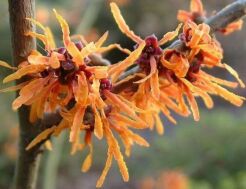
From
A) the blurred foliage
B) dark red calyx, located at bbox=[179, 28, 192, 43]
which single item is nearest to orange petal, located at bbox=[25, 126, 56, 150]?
dark red calyx, located at bbox=[179, 28, 192, 43]

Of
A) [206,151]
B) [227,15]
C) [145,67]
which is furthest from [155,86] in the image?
[206,151]

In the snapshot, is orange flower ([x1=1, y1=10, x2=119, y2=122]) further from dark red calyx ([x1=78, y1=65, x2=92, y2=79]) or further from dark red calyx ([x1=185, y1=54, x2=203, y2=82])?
dark red calyx ([x1=185, y1=54, x2=203, y2=82])

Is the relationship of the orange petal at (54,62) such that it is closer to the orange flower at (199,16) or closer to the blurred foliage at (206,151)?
the orange flower at (199,16)

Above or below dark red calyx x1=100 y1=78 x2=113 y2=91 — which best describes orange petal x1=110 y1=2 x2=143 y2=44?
above

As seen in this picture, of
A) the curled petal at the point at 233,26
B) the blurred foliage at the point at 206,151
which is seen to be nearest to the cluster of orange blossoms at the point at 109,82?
the curled petal at the point at 233,26

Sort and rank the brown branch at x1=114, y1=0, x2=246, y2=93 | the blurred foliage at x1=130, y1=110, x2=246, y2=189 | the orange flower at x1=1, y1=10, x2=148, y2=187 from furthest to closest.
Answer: the blurred foliage at x1=130, y1=110, x2=246, y2=189, the brown branch at x1=114, y1=0, x2=246, y2=93, the orange flower at x1=1, y1=10, x2=148, y2=187

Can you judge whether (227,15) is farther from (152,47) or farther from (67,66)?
(67,66)

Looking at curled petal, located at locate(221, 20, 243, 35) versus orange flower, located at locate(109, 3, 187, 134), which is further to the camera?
curled petal, located at locate(221, 20, 243, 35)
